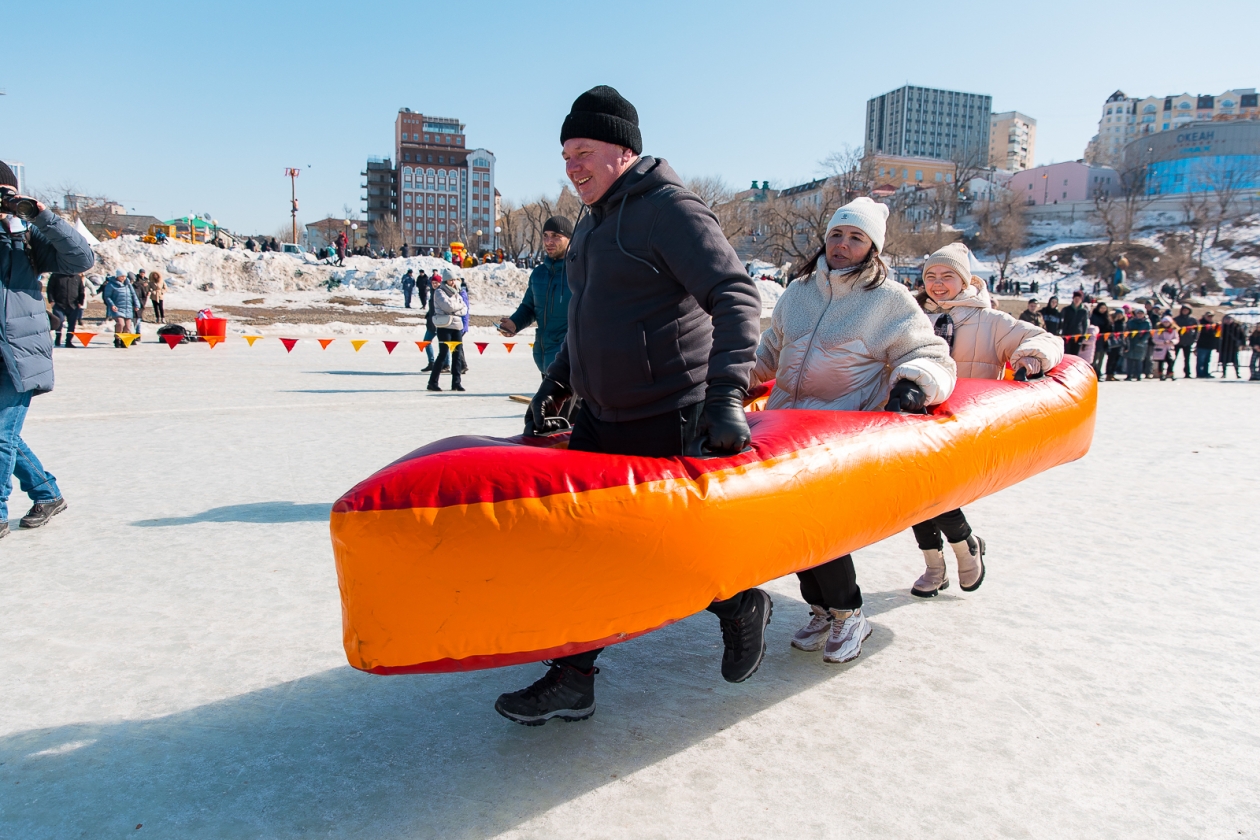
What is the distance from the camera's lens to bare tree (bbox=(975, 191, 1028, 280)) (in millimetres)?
83050

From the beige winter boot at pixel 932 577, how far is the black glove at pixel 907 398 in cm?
111

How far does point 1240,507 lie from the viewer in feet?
19.5

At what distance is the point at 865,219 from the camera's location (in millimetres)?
3277

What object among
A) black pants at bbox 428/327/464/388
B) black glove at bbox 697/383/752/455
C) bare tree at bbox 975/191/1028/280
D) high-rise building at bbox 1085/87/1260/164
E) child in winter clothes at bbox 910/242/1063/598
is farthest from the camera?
high-rise building at bbox 1085/87/1260/164

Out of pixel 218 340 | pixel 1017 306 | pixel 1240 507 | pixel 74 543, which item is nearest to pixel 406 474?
pixel 74 543

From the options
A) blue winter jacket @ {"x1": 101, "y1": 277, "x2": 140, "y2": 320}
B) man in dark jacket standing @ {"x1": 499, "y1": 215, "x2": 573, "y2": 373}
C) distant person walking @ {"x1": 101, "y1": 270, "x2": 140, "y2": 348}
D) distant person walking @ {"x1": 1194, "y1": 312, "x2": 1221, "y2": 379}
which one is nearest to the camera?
man in dark jacket standing @ {"x1": 499, "y1": 215, "x2": 573, "y2": 373}

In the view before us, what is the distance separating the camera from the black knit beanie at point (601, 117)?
2.66 metres

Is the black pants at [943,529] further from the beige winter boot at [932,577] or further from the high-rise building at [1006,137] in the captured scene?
the high-rise building at [1006,137]

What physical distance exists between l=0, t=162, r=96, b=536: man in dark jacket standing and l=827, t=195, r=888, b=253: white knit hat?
11.8ft

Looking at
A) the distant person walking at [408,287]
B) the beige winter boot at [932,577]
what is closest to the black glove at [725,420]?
the beige winter boot at [932,577]

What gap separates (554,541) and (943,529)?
91.7 inches

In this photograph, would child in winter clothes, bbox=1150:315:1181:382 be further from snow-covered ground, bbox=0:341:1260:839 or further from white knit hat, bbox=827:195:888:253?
white knit hat, bbox=827:195:888:253

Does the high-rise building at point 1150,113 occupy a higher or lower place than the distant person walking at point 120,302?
higher

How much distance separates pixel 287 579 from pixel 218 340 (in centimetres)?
1676
